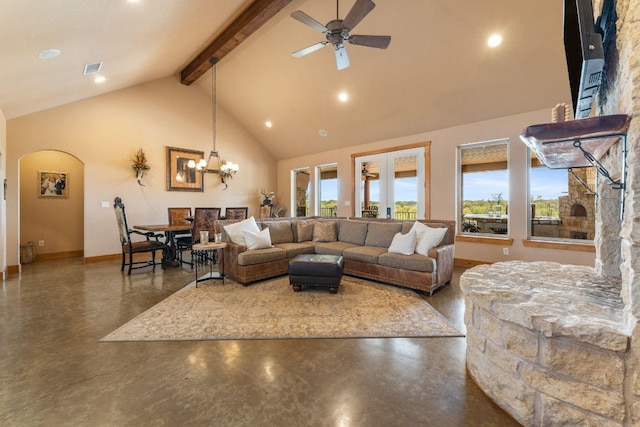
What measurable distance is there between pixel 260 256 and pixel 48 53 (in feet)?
11.1

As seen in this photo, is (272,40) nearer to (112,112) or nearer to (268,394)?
(112,112)

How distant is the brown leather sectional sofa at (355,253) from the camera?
3.59 meters

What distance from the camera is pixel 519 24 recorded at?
11.1 ft

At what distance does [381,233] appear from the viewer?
14.8 feet

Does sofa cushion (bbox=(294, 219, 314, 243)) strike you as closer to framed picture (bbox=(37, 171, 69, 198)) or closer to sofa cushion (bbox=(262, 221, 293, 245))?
sofa cushion (bbox=(262, 221, 293, 245))

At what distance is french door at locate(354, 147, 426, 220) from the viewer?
5852mm

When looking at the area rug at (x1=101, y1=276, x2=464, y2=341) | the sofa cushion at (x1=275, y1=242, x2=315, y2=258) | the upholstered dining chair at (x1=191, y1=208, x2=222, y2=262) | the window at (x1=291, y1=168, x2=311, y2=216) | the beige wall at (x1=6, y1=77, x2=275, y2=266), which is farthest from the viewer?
the window at (x1=291, y1=168, x2=311, y2=216)

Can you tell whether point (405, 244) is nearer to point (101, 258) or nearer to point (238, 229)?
point (238, 229)

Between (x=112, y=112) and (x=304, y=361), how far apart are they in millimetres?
6538

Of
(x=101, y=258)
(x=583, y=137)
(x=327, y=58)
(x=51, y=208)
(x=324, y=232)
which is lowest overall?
(x=101, y=258)

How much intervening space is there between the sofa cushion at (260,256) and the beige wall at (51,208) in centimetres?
507

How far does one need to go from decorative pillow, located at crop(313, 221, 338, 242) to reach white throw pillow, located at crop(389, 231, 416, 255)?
141 centimetres

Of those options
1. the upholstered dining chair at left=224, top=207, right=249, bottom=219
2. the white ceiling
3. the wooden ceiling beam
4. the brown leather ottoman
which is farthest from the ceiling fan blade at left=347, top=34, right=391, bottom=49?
the upholstered dining chair at left=224, top=207, right=249, bottom=219

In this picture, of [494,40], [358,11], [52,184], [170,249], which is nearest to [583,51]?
[358,11]
